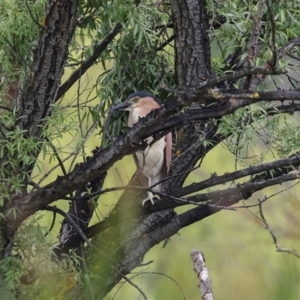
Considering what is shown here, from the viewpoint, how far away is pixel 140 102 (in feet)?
10.3

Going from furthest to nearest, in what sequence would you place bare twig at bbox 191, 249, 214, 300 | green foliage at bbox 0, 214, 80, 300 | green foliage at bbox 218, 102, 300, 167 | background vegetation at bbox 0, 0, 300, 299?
green foliage at bbox 218, 102, 300, 167 → green foliage at bbox 0, 214, 80, 300 → background vegetation at bbox 0, 0, 300, 299 → bare twig at bbox 191, 249, 214, 300

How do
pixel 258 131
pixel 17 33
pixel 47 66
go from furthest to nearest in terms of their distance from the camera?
1. pixel 258 131
2. pixel 17 33
3. pixel 47 66

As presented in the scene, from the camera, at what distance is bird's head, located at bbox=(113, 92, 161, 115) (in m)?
3.08

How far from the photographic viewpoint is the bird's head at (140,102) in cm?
308

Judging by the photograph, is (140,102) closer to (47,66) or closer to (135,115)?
(135,115)

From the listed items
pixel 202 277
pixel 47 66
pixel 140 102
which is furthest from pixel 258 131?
pixel 202 277

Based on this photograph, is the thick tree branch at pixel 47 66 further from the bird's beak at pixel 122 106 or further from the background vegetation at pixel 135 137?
the bird's beak at pixel 122 106

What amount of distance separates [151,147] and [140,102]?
0.27 metres

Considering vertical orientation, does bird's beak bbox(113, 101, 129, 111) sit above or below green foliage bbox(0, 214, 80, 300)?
above

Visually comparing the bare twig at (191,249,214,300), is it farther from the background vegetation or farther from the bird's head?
the bird's head

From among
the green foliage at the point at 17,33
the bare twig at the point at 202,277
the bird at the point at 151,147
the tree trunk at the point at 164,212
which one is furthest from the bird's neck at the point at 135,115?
the bare twig at the point at 202,277

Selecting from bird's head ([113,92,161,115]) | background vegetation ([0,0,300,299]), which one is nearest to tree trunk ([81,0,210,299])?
background vegetation ([0,0,300,299])

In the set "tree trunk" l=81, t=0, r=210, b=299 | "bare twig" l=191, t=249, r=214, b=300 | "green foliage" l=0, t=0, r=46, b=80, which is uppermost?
"green foliage" l=0, t=0, r=46, b=80

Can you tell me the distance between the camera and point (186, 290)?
3.33 m
